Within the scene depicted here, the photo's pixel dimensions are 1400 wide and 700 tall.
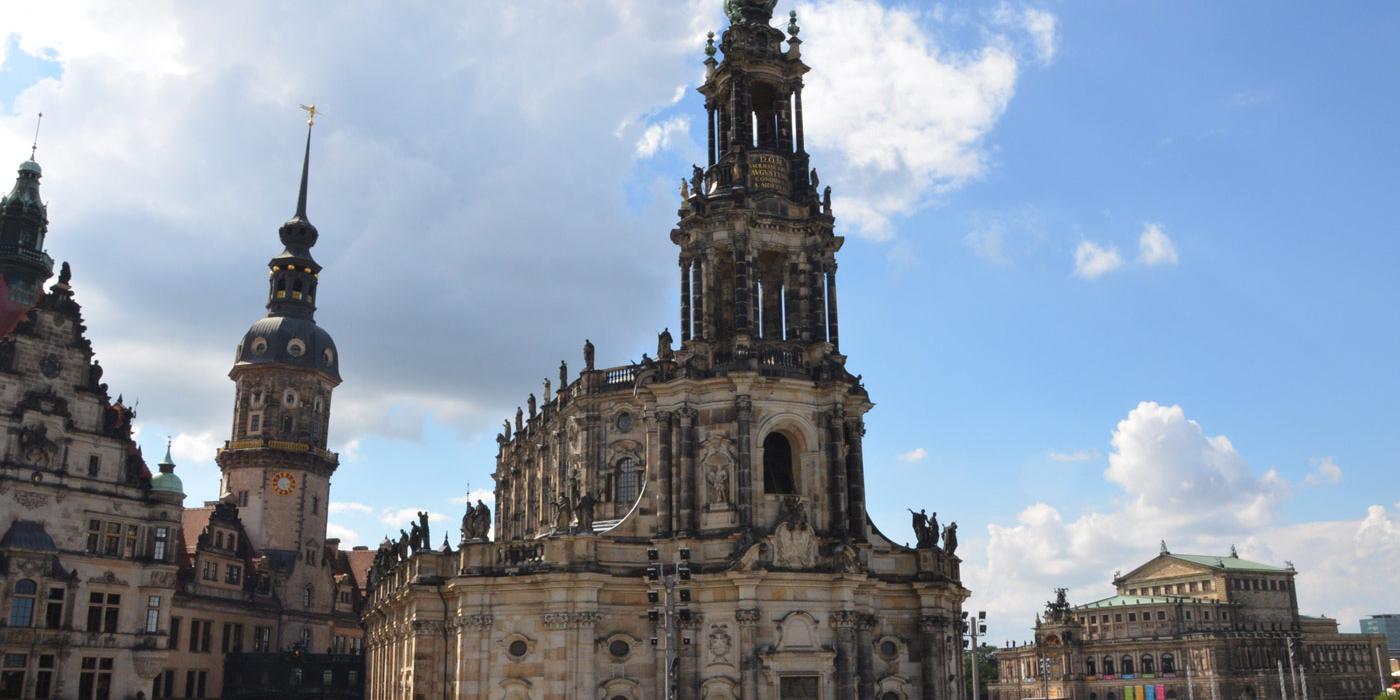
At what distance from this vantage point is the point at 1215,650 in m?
122

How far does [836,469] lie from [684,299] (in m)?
10.2

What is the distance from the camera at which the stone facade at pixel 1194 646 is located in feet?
402

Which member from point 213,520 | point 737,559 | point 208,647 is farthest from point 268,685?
point 737,559

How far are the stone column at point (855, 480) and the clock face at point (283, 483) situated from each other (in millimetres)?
52261

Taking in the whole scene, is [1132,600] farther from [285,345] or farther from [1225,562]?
[285,345]

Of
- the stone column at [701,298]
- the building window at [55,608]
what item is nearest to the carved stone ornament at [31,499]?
the building window at [55,608]

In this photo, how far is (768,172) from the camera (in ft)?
175

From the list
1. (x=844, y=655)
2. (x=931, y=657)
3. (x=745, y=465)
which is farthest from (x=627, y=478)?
(x=931, y=657)

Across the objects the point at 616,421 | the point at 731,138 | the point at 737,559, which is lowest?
the point at 737,559

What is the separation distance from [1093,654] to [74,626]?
10794cm

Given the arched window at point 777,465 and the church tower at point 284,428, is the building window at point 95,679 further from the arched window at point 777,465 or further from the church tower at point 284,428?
the arched window at point 777,465

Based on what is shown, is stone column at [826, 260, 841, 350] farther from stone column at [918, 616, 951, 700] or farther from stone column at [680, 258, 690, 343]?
stone column at [918, 616, 951, 700]

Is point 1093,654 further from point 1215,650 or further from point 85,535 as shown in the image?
point 85,535

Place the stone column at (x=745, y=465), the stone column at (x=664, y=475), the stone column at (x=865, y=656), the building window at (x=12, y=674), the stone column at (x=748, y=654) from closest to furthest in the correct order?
the stone column at (x=748, y=654) → the stone column at (x=745, y=465) → the stone column at (x=865, y=656) → the stone column at (x=664, y=475) → the building window at (x=12, y=674)
